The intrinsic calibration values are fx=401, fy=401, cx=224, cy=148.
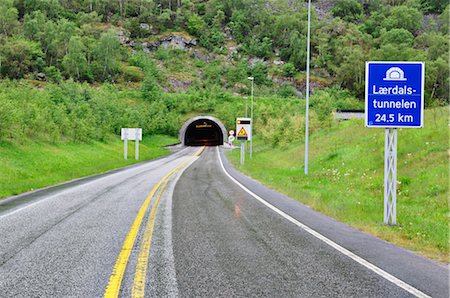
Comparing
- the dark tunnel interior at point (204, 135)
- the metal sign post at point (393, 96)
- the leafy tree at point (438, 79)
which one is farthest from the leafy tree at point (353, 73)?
the metal sign post at point (393, 96)

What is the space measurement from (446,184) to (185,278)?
449 inches

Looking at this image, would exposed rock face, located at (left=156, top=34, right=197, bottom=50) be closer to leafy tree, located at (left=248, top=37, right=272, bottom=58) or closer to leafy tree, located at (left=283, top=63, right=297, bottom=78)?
leafy tree, located at (left=248, top=37, right=272, bottom=58)

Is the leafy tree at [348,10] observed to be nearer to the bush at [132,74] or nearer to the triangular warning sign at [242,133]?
the bush at [132,74]

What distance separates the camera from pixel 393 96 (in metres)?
9.61

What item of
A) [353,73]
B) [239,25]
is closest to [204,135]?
[353,73]

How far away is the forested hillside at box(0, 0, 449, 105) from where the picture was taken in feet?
312

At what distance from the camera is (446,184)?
1355 cm

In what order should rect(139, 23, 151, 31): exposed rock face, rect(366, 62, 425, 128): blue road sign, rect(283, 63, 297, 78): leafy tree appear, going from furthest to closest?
1. rect(139, 23, 151, 31): exposed rock face
2. rect(283, 63, 297, 78): leafy tree
3. rect(366, 62, 425, 128): blue road sign

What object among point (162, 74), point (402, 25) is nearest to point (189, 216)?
point (162, 74)

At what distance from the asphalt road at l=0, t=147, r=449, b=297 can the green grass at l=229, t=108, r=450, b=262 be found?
809 mm

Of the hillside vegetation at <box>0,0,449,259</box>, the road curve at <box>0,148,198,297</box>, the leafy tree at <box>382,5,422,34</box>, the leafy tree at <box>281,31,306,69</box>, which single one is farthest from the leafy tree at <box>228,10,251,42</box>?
the road curve at <box>0,148,198,297</box>

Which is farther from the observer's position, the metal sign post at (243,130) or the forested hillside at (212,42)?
the forested hillside at (212,42)

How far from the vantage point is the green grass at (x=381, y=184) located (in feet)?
29.7

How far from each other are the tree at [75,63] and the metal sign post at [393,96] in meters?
93.3
